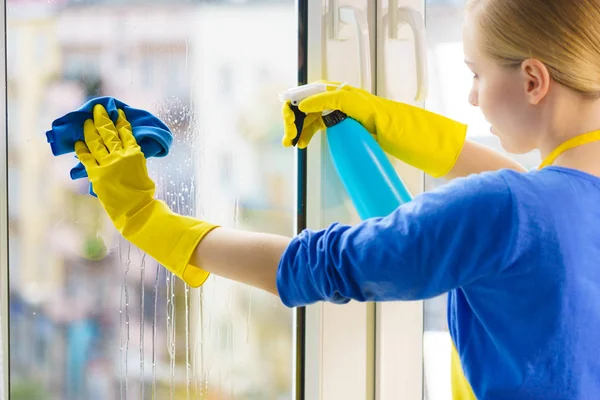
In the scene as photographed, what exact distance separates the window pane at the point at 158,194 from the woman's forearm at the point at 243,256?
259mm

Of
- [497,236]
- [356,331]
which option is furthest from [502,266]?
[356,331]

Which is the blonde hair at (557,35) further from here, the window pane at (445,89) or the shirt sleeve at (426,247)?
the window pane at (445,89)

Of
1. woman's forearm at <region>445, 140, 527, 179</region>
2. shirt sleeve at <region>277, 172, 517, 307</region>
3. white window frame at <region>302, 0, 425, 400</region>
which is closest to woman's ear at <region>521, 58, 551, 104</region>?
shirt sleeve at <region>277, 172, 517, 307</region>

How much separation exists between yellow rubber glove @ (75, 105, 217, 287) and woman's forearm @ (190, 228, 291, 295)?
15mm

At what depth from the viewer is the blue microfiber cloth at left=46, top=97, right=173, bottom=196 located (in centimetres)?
80

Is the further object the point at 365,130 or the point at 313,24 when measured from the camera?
the point at 313,24

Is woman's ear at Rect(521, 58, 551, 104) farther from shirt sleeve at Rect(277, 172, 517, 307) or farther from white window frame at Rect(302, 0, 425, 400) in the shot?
white window frame at Rect(302, 0, 425, 400)

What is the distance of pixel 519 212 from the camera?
2.09 ft

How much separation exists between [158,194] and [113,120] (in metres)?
0.18

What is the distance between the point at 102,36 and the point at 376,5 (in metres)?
0.41

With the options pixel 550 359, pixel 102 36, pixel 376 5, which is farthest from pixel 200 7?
pixel 550 359

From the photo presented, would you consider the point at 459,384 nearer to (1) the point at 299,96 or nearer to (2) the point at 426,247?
(2) the point at 426,247

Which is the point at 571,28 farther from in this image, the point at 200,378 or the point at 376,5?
the point at 200,378

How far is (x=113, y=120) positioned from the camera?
32.3 inches
